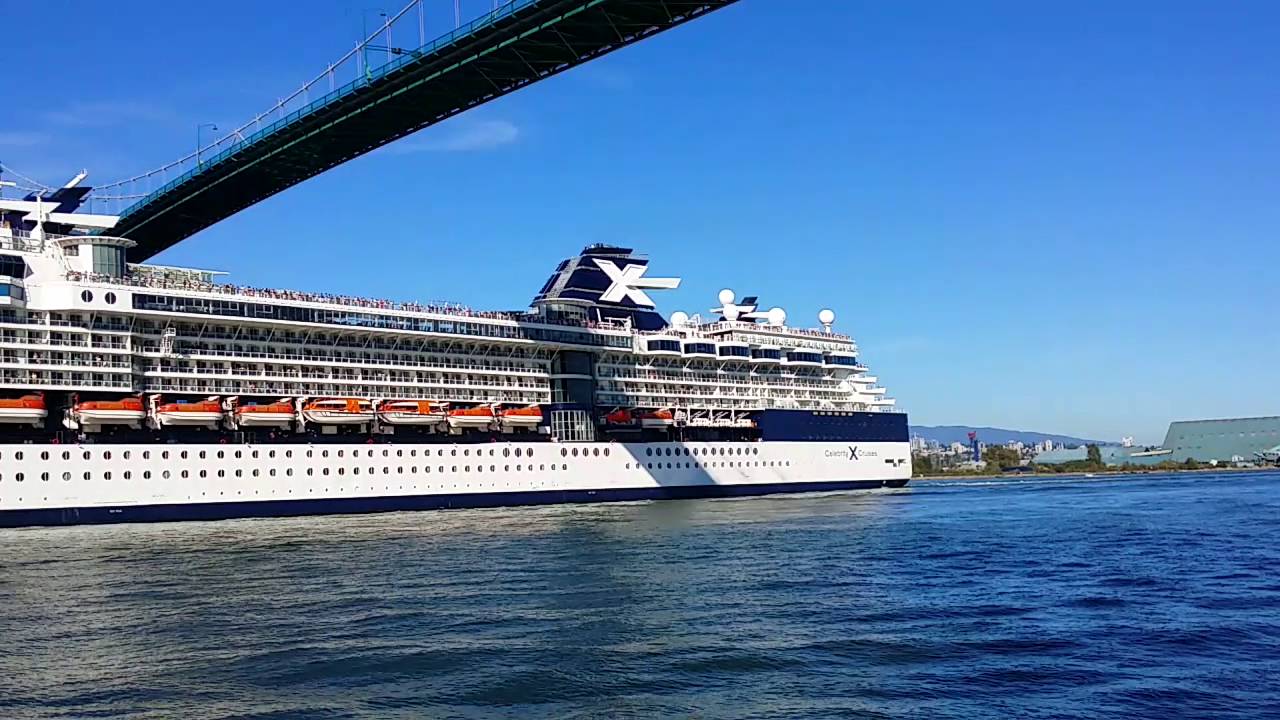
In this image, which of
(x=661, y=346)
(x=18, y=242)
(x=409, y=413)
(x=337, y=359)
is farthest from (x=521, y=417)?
(x=18, y=242)

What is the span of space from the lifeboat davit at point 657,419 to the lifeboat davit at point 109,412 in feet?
74.1

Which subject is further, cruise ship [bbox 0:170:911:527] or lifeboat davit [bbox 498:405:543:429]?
lifeboat davit [bbox 498:405:543:429]

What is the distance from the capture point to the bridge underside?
33000 millimetres

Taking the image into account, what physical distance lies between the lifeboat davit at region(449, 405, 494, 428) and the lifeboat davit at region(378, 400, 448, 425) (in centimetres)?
48

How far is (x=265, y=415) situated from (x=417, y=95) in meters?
12.3

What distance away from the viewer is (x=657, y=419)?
2088 inches

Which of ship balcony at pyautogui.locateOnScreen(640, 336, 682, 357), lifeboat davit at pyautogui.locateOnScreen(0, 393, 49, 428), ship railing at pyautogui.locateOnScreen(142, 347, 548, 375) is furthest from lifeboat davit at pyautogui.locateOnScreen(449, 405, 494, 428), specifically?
lifeboat davit at pyautogui.locateOnScreen(0, 393, 49, 428)

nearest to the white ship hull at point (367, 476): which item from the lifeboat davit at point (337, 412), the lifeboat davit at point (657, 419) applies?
the lifeboat davit at point (337, 412)

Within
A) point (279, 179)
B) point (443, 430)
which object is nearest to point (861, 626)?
point (443, 430)

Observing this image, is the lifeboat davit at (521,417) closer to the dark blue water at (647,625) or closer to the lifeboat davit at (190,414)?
the lifeboat davit at (190,414)

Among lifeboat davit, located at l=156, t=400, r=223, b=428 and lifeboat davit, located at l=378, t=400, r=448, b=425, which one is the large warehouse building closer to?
lifeboat davit, located at l=378, t=400, r=448, b=425

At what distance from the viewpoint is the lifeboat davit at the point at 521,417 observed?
4703 centimetres

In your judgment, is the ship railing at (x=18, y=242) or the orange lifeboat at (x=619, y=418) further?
the orange lifeboat at (x=619, y=418)

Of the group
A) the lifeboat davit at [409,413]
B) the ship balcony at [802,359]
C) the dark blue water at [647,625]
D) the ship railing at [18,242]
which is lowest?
the dark blue water at [647,625]
